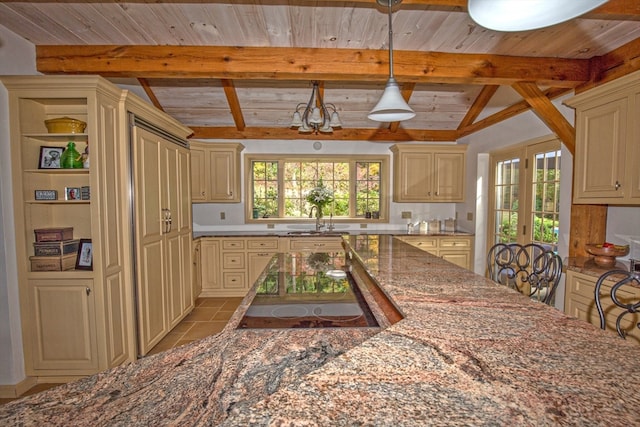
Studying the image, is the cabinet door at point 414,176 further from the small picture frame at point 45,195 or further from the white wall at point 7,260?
the white wall at point 7,260

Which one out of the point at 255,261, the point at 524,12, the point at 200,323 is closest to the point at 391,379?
the point at 524,12

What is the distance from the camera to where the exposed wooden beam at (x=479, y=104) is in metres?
3.80

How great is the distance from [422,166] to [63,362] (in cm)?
468

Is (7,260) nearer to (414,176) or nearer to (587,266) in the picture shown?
(587,266)

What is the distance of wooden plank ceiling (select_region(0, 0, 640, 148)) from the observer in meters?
2.13

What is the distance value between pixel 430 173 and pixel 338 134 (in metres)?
1.55

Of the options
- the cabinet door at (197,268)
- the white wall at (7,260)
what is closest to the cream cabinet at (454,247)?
the cabinet door at (197,268)

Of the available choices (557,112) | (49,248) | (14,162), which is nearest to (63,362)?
(49,248)

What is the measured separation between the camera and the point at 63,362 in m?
2.31

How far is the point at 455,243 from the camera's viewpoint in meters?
4.57

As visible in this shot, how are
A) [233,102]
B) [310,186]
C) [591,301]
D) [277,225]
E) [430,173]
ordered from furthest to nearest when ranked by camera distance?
1. [310,186]
2. [277,225]
3. [430,173]
4. [233,102]
5. [591,301]

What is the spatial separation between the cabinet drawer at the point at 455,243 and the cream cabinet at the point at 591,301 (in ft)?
6.72

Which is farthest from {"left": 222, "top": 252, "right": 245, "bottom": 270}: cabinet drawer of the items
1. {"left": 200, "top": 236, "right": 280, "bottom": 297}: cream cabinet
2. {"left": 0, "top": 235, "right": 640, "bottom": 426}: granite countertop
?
{"left": 0, "top": 235, "right": 640, "bottom": 426}: granite countertop

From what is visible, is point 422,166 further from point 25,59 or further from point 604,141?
point 25,59
